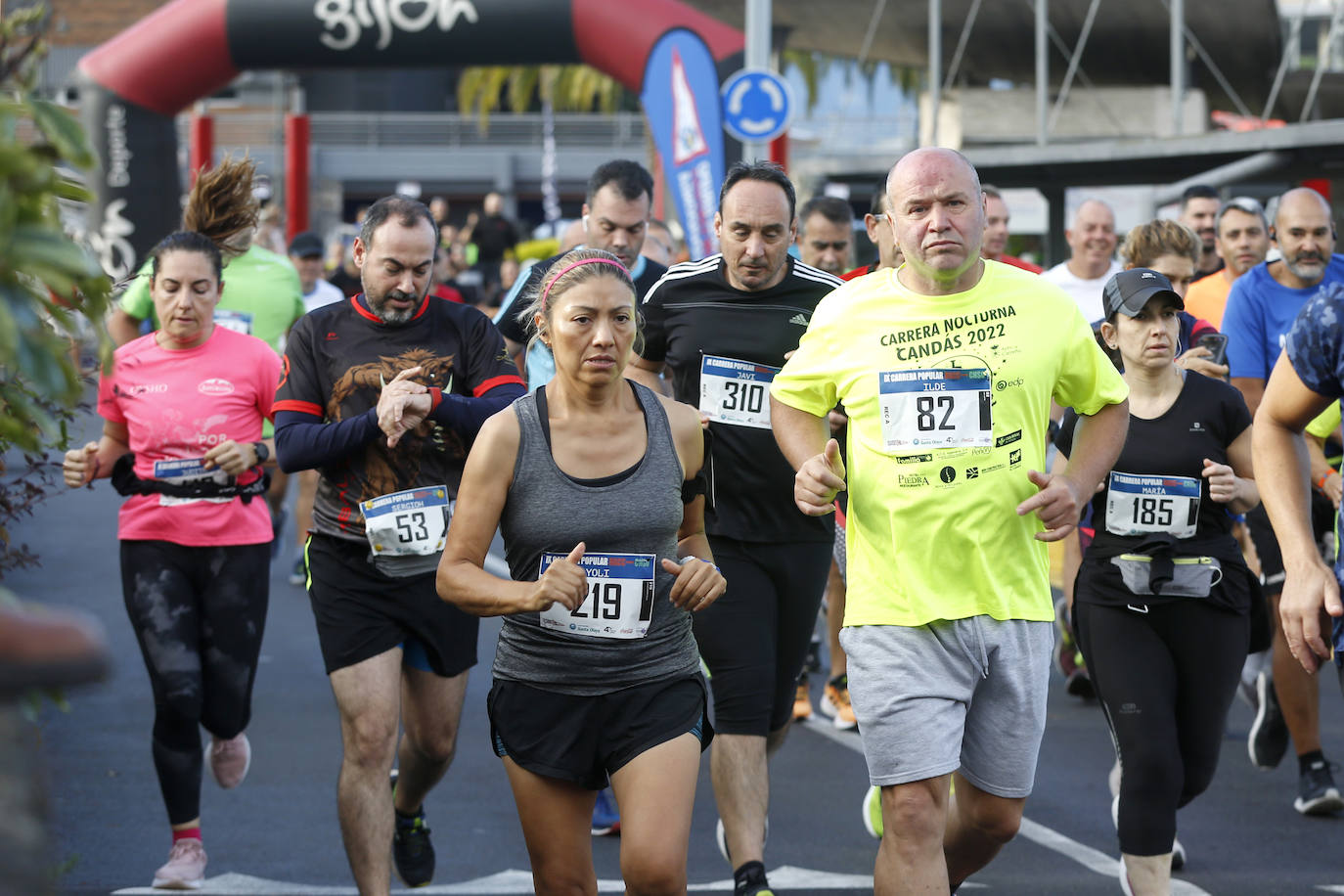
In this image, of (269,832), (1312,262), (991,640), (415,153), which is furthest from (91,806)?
(415,153)

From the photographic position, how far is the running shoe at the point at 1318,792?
261 inches

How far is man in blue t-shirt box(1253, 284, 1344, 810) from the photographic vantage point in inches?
160

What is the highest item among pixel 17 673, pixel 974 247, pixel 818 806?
pixel 974 247

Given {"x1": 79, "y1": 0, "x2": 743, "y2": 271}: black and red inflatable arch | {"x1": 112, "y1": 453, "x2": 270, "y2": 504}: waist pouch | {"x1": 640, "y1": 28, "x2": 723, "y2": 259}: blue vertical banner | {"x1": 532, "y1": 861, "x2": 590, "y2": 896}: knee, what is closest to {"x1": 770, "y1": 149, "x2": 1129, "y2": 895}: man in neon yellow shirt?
{"x1": 532, "y1": 861, "x2": 590, "y2": 896}: knee

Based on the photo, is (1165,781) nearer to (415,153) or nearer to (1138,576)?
(1138,576)

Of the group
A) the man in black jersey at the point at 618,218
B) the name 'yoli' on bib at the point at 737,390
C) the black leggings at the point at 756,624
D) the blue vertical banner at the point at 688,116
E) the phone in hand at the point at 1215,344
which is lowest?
the black leggings at the point at 756,624

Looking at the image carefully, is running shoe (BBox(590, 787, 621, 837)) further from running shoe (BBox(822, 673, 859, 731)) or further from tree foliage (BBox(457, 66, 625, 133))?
tree foliage (BBox(457, 66, 625, 133))

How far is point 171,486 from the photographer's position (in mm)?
5684

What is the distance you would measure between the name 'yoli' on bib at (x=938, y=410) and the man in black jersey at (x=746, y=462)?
4.06 feet

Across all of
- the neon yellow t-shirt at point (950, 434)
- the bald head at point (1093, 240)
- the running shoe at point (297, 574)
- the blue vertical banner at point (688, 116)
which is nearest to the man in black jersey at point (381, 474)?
the neon yellow t-shirt at point (950, 434)

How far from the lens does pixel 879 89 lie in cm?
2433

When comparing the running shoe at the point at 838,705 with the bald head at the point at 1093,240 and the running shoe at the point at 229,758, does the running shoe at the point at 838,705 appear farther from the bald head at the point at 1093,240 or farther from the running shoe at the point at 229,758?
the running shoe at the point at 229,758

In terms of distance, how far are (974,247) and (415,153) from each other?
4537 centimetres

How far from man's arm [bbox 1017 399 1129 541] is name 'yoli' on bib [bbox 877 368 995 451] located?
178 millimetres
